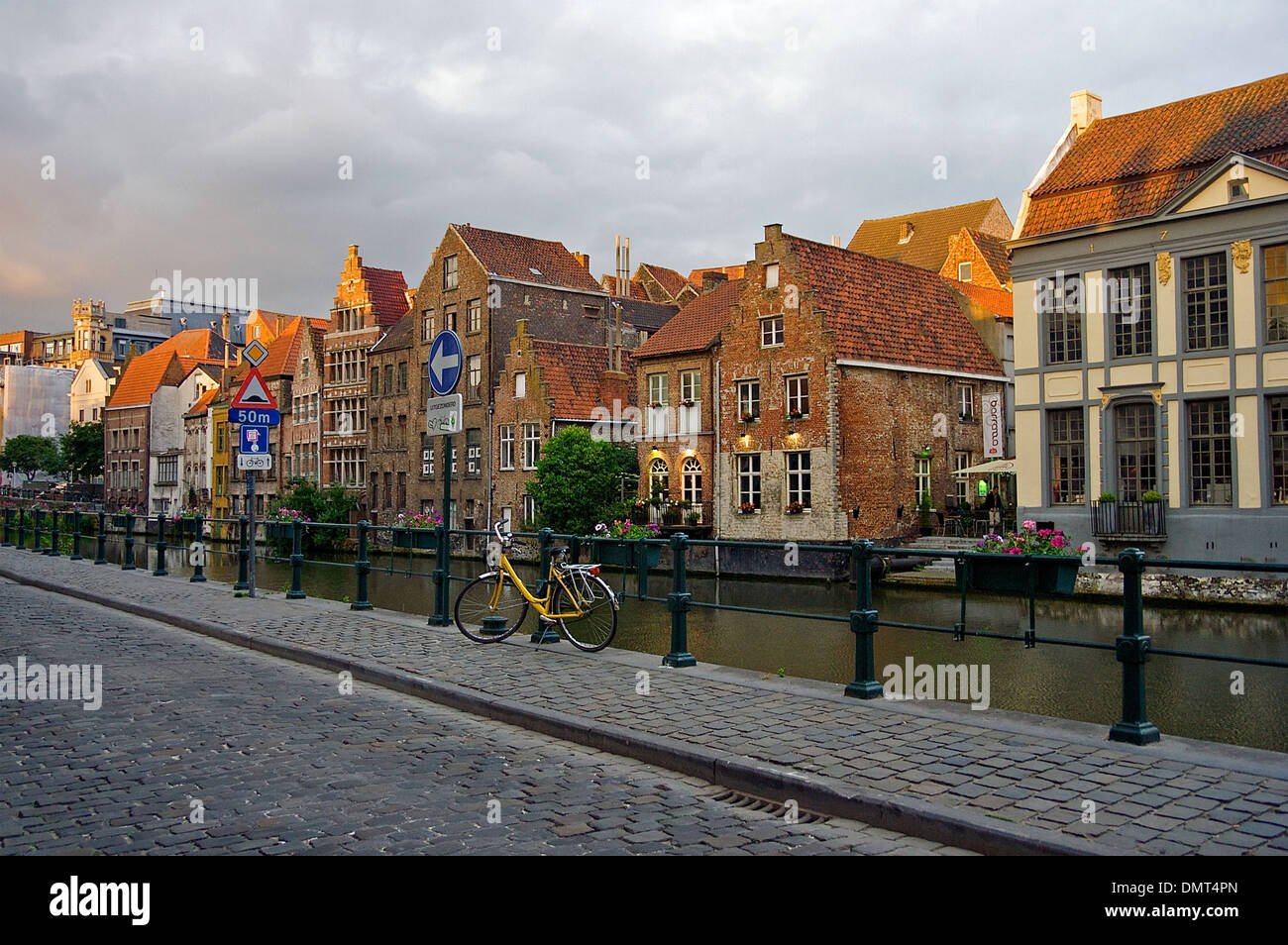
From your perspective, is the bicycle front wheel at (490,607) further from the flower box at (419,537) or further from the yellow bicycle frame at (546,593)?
the flower box at (419,537)

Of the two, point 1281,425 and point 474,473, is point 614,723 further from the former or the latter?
point 474,473

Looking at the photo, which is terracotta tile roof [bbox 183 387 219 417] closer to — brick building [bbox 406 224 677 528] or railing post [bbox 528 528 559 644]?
brick building [bbox 406 224 677 528]

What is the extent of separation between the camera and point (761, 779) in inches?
245

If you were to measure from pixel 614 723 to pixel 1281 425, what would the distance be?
22944 millimetres

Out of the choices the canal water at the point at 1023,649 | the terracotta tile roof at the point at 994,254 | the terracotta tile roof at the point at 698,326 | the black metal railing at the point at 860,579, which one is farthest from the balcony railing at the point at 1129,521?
the terracotta tile roof at the point at 994,254

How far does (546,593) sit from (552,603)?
128 millimetres

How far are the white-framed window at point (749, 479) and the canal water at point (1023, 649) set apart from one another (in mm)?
9324

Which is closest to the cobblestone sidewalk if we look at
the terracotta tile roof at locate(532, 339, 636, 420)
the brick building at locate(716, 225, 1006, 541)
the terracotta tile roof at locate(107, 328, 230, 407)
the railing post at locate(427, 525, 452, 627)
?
the railing post at locate(427, 525, 452, 627)

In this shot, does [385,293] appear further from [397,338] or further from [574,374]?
A: [574,374]

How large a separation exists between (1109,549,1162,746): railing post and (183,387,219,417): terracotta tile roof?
73.7 m

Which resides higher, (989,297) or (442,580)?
(989,297)

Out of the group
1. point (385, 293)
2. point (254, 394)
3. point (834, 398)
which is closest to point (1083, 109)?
point (834, 398)
